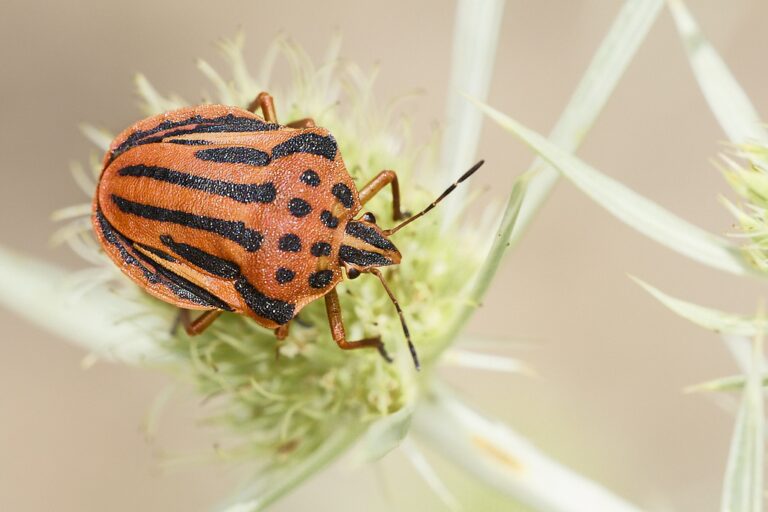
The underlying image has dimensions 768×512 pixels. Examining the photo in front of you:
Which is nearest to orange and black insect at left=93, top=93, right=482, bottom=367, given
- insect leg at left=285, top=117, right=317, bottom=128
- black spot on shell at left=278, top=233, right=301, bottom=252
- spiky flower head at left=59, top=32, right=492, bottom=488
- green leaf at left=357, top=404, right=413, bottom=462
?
black spot on shell at left=278, top=233, right=301, bottom=252

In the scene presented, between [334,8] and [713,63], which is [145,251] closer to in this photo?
[713,63]

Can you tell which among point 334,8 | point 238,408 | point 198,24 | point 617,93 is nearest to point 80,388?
point 198,24

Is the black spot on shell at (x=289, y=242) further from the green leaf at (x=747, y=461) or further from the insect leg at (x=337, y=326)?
the green leaf at (x=747, y=461)

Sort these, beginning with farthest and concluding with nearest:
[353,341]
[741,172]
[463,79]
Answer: [463,79] < [353,341] < [741,172]

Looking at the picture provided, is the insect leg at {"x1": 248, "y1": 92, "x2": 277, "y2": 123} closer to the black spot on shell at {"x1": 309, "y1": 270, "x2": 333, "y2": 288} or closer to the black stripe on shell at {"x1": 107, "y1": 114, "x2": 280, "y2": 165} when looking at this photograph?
the black stripe on shell at {"x1": 107, "y1": 114, "x2": 280, "y2": 165}

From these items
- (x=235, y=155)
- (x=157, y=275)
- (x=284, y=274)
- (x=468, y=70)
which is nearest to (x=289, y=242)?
(x=284, y=274)

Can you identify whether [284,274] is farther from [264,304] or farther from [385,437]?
[385,437]
